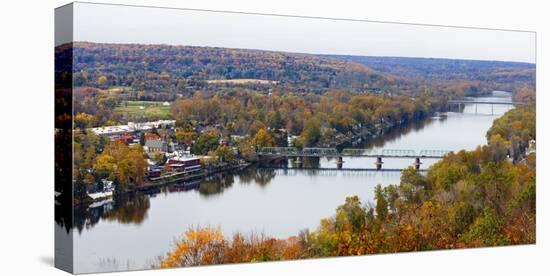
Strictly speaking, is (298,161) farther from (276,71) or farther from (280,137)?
(276,71)

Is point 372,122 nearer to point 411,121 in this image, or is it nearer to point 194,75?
point 411,121

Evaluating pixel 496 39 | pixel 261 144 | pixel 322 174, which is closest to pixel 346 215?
pixel 322 174

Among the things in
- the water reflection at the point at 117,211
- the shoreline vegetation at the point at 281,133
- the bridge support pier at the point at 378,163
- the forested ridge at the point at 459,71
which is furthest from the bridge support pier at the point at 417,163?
the water reflection at the point at 117,211

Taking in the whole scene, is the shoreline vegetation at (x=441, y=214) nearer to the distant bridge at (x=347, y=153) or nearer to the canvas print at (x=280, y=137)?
the canvas print at (x=280, y=137)

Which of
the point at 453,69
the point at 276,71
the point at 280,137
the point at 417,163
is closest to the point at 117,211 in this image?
the point at 280,137

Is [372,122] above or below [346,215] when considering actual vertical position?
above

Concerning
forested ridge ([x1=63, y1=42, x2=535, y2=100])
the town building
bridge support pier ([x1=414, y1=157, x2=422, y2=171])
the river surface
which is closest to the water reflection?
the river surface
